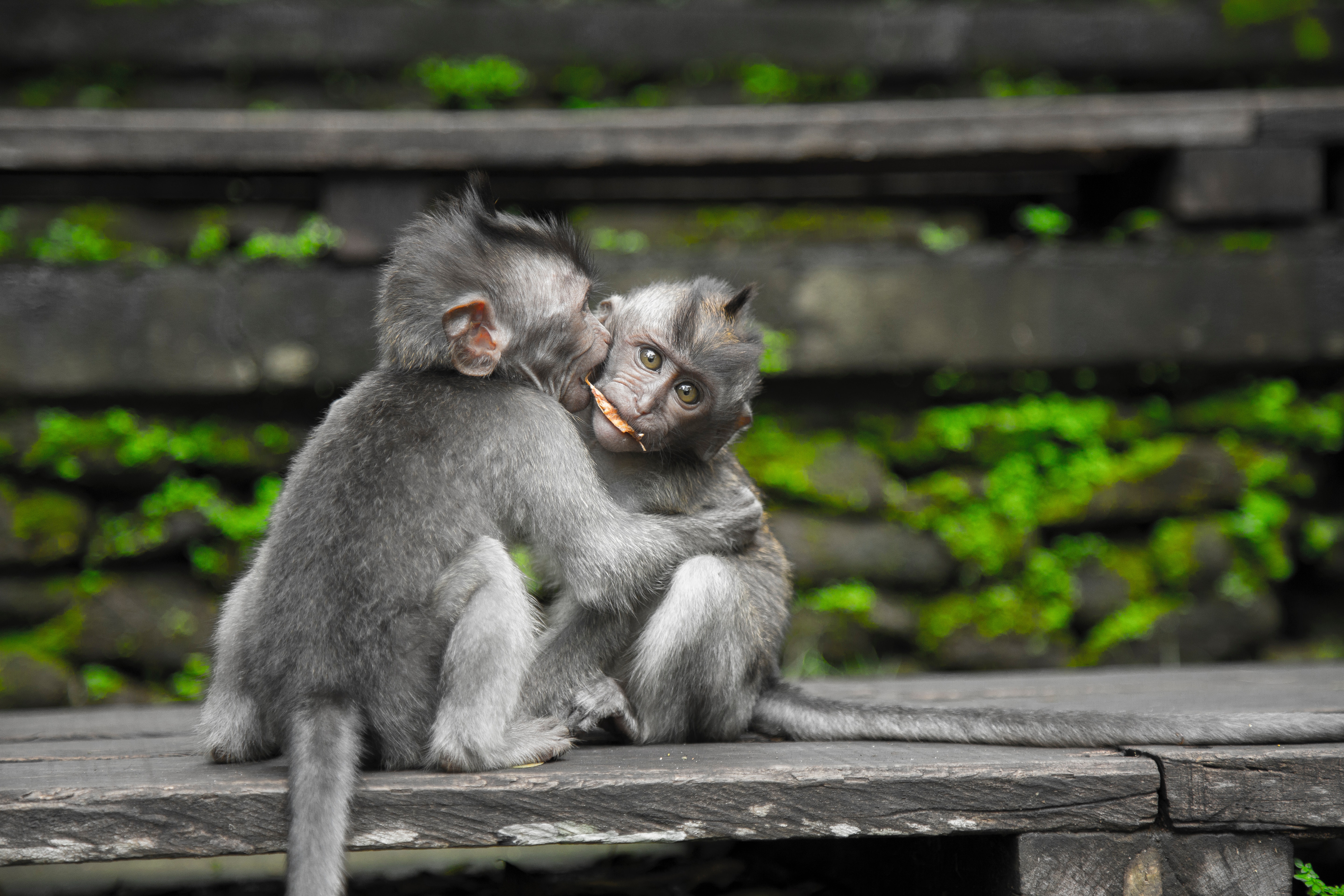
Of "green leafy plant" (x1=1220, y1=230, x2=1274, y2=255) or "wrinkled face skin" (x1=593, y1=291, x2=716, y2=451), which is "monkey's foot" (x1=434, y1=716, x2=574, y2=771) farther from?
"green leafy plant" (x1=1220, y1=230, x2=1274, y2=255)

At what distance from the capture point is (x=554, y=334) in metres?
2.92

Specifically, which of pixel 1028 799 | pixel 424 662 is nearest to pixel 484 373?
pixel 424 662

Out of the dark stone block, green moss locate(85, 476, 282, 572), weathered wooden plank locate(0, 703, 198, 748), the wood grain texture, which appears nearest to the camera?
weathered wooden plank locate(0, 703, 198, 748)

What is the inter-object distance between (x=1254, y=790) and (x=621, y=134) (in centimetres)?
347

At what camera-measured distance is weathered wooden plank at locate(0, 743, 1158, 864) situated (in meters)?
2.25

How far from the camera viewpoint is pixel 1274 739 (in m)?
2.58

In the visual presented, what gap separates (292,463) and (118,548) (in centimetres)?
248

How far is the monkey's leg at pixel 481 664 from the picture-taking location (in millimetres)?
2443

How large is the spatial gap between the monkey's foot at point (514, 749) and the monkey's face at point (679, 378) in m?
0.77

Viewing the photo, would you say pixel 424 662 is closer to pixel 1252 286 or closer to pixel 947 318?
pixel 947 318

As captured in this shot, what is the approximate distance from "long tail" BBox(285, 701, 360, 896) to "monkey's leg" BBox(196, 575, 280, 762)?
1.09ft

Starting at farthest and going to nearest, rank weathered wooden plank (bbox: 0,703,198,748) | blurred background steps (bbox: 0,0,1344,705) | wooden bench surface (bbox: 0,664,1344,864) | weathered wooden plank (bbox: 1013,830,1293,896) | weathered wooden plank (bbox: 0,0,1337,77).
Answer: weathered wooden plank (bbox: 0,0,1337,77) → blurred background steps (bbox: 0,0,1344,705) → weathered wooden plank (bbox: 0,703,198,748) → weathered wooden plank (bbox: 1013,830,1293,896) → wooden bench surface (bbox: 0,664,1344,864)

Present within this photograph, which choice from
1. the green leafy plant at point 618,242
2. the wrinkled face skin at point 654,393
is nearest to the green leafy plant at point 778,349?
the green leafy plant at point 618,242

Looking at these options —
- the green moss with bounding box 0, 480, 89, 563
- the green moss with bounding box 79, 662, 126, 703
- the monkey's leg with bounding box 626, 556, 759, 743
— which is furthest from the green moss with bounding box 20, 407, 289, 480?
the monkey's leg with bounding box 626, 556, 759, 743
